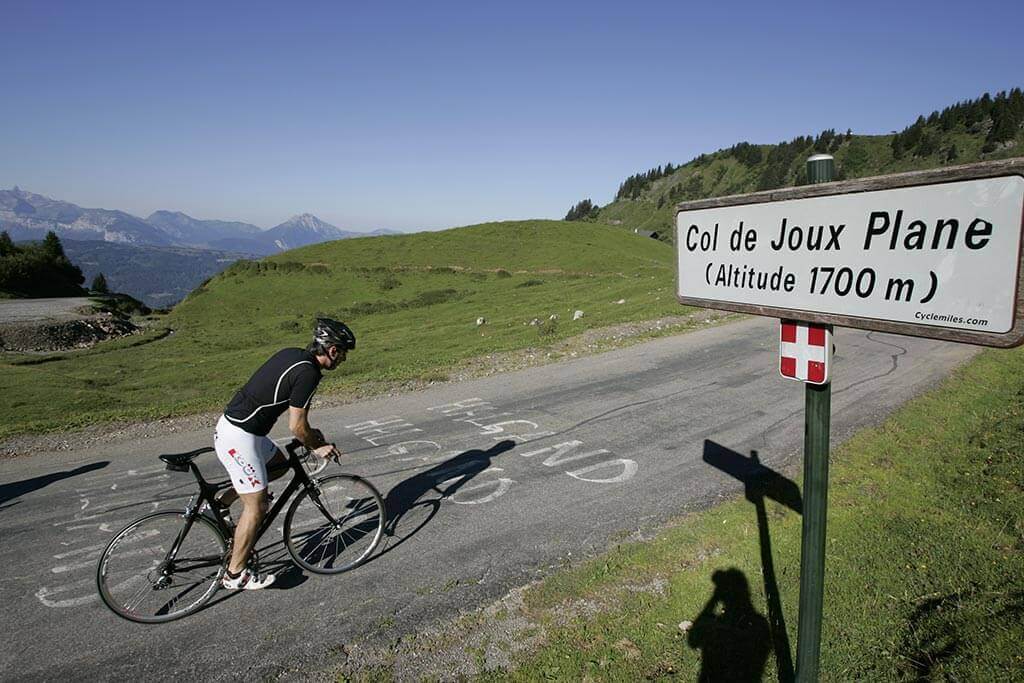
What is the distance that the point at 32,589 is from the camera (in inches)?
216

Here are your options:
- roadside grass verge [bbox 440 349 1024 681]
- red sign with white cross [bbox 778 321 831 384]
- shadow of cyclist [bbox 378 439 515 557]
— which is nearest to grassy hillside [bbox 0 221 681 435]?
shadow of cyclist [bbox 378 439 515 557]

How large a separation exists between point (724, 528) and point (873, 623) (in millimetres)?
1925

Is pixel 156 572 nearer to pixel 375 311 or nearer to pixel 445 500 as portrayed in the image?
pixel 445 500

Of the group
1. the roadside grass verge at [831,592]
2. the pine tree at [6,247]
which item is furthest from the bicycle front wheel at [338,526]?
the pine tree at [6,247]

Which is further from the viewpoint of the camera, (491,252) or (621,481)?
(491,252)

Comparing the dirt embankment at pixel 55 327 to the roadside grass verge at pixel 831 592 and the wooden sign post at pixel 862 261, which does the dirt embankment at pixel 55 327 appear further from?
the wooden sign post at pixel 862 261

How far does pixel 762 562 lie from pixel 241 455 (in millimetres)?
5513

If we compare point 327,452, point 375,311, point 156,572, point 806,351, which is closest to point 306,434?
point 327,452

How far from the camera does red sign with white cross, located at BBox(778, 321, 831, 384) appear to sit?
2.97 m

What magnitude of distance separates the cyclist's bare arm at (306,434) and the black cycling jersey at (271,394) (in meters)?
0.09

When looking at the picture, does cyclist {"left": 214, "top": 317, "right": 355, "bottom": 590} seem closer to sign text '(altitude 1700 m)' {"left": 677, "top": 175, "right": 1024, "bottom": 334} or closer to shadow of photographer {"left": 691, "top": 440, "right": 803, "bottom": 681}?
sign text '(altitude 1700 m)' {"left": 677, "top": 175, "right": 1024, "bottom": 334}

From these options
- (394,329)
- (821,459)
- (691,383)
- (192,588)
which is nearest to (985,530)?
(821,459)

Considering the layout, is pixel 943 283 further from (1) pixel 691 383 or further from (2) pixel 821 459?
(1) pixel 691 383

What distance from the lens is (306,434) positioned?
527 cm
